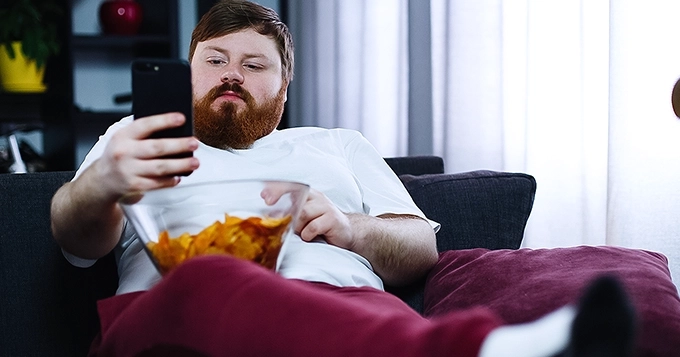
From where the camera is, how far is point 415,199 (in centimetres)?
175

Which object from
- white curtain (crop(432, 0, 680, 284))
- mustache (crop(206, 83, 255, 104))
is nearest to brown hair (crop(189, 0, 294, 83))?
mustache (crop(206, 83, 255, 104))

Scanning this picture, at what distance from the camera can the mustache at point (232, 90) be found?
1592 mm

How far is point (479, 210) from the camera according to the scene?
1.70 m

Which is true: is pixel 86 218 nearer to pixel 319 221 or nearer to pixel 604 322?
pixel 319 221

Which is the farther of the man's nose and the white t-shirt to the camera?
the man's nose

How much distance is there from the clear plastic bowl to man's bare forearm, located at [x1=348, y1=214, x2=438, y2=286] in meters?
0.30

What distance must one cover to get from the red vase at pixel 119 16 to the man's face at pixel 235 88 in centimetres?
193

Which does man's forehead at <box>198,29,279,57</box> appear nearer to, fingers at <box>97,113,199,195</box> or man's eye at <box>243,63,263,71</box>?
man's eye at <box>243,63,263,71</box>

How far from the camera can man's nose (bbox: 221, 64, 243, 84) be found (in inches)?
62.8

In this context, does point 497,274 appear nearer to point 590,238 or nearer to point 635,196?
point 635,196

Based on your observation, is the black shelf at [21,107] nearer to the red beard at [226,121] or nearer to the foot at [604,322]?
the red beard at [226,121]

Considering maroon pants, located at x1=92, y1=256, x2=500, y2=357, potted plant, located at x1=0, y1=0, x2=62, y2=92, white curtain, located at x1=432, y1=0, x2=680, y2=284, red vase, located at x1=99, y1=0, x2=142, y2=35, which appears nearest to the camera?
maroon pants, located at x1=92, y1=256, x2=500, y2=357

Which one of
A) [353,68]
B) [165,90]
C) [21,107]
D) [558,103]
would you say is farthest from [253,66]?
[21,107]

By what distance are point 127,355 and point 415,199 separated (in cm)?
89
